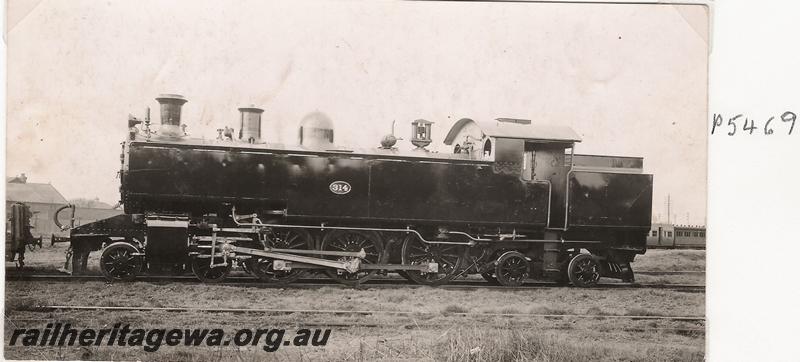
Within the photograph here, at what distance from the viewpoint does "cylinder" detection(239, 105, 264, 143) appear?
5398mm

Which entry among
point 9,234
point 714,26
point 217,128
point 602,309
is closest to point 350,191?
point 217,128

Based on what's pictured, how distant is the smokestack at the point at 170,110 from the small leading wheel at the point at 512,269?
114 inches

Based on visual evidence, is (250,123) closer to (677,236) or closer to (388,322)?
(388,322)

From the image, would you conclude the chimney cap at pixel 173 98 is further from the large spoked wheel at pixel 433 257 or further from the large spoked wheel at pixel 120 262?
the large spoked wheel at pixel 433 257

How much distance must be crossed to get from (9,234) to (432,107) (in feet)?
11.2

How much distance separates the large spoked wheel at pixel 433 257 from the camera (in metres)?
5.88

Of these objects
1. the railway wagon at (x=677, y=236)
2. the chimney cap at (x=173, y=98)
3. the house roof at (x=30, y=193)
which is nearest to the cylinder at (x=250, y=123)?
the chimney cap at (x=173, y=98)

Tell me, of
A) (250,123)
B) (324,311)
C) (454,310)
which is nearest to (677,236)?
(454,310)

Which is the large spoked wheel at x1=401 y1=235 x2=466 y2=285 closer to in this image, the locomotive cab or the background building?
the locomotive cab

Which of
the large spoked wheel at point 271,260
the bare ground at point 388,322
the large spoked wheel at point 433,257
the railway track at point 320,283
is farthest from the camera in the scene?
the large spoked wheel at point 433,257

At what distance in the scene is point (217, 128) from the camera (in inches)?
215

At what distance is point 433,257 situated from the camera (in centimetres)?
593

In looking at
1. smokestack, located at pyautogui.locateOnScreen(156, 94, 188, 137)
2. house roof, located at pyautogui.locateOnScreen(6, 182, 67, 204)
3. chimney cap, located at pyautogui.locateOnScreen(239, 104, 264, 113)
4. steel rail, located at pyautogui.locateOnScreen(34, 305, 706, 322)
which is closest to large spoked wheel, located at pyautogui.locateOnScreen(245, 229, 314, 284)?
steel rail, located at pyautogui.locateOnScreen(34, 305, 706, 322)

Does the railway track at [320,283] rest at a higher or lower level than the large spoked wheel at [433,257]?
lower
